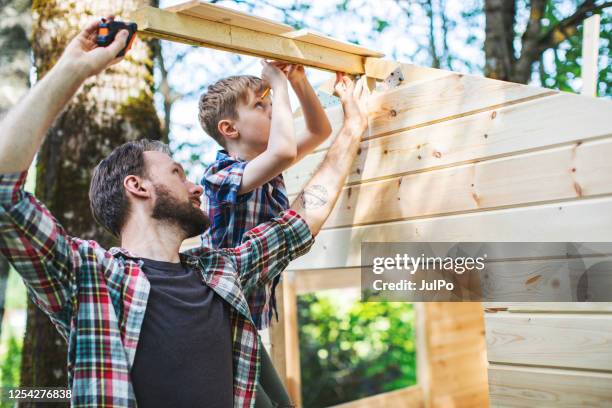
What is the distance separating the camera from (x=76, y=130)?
12.0 ft

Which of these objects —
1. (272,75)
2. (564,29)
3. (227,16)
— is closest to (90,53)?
(227,16)

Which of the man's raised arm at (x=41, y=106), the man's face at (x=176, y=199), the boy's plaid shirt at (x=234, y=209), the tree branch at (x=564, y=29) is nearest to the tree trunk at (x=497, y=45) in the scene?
the tree branch at (x=564, y=29)

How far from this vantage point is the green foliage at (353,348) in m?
8.40

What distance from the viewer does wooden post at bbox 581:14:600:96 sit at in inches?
86.8

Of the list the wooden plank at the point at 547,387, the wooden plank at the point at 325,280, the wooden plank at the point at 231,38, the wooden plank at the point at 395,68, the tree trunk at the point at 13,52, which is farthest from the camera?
the tree trunk at the point at 13,52

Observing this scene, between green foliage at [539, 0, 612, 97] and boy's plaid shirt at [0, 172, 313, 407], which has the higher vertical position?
green foliage at [539, 0, 612, 97]

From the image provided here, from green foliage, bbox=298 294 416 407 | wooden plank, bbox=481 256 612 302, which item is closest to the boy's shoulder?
wooden plank, bbox=481 256 612 302

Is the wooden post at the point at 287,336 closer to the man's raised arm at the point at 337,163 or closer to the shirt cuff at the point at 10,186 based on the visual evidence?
the man's raised arm at the point at 337,163

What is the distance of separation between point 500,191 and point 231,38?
1122mm

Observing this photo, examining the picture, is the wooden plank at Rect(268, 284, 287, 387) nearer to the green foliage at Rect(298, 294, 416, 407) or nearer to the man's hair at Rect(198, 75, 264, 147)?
the man's hair at Rect(198, 75, 264, 147)

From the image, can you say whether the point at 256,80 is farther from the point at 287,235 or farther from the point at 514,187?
the point at 514,187

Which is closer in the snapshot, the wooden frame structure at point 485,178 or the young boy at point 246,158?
the wooden frame structure at point 485,178

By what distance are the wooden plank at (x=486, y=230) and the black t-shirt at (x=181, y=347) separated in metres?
0.93

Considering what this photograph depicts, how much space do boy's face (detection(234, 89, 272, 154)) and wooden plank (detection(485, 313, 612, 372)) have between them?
1.11m
